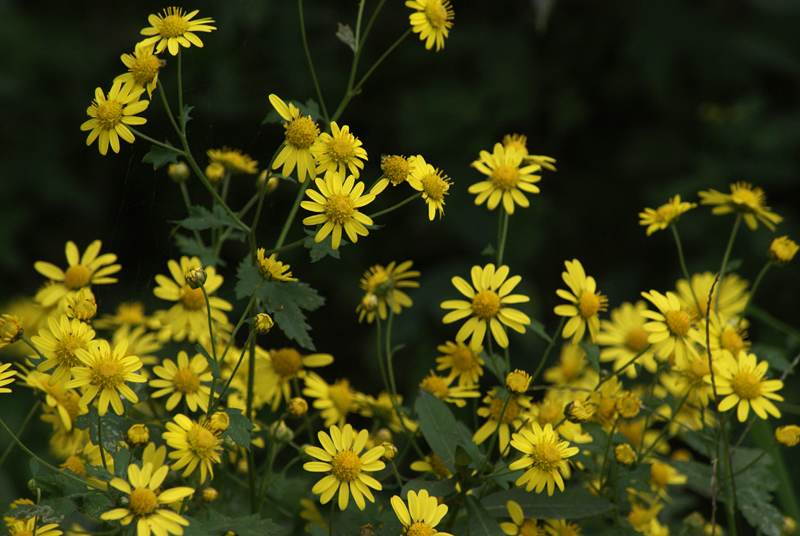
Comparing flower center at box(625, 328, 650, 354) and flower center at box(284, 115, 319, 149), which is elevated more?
flower center at box(625, 328, 650, 354)

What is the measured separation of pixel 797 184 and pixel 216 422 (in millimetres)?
2170

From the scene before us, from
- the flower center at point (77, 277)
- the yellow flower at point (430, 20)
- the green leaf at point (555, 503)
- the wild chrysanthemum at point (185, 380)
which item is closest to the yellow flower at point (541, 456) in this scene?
the green leaf at point (555, 503)

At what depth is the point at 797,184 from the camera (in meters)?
2.17

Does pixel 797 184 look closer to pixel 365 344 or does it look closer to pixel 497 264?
pixel 365 344

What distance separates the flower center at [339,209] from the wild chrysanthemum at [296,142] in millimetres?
43

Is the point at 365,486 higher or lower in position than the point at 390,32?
lower

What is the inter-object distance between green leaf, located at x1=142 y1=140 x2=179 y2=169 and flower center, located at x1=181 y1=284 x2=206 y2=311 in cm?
20

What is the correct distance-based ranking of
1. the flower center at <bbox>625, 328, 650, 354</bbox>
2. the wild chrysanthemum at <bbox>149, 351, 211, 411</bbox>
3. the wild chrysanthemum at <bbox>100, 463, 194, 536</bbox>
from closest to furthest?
the wild chrysanthemum at <bbox>100, 463, 194, 536</bbox> < the wild chrysanthemum at <bbox>149, 351, 211, 411</bbox> < the flower center at <bbox>625, 328, 650, 354</bbox>

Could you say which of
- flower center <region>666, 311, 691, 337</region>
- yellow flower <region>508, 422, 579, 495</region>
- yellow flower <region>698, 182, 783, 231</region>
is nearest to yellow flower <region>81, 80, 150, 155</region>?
yellow flower <region>508, 422, 579, 495</region>

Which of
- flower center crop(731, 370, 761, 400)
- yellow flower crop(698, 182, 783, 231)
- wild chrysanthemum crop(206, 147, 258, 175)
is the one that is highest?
yellow flower crop(698, 182, 783, 231)

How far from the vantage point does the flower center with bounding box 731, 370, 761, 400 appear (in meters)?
0.78

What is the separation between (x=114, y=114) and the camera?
2.28 feet

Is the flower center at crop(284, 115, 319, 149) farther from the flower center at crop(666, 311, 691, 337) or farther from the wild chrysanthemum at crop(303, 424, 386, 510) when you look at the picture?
the flower center at crop(666, 311, 691, 337)

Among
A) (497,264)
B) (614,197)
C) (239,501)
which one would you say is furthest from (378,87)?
(239,501)
